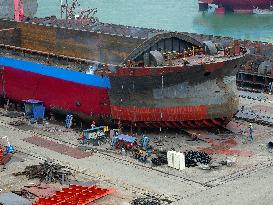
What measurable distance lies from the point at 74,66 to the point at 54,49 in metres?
4.57

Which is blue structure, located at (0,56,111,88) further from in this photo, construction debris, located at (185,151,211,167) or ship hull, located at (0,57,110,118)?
construction debris, located at (185,151,211,167)

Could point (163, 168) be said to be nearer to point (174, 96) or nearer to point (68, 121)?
point (174, 96)

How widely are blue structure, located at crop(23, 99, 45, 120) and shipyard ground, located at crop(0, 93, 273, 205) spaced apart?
3.36 ft

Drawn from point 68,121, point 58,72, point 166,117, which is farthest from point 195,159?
point 58,72

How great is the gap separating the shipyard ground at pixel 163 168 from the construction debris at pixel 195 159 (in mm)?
303

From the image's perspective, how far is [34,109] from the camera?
21500mm

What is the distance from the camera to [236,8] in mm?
75750

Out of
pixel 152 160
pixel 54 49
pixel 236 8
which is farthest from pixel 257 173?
pixel 236 8

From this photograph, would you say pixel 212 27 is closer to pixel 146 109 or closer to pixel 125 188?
pixel 146 109

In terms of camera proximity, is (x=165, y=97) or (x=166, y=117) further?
(x=166, y=117)

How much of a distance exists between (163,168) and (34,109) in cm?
689

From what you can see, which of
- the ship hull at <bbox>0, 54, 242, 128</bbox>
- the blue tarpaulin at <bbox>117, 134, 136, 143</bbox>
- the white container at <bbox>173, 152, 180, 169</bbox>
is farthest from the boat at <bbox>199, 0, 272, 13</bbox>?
the white container at <bbox>173, 152, 180, 169</bbox>

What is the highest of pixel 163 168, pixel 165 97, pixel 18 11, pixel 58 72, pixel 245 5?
pixel 18 11

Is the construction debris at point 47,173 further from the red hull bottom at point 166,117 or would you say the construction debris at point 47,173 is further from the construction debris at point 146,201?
the red hull bottom at point 166,117
